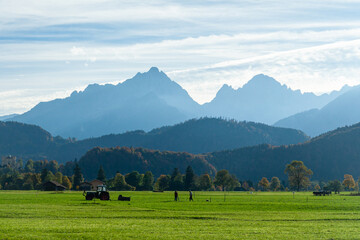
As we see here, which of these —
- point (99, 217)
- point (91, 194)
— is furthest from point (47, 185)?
point (99, 217)

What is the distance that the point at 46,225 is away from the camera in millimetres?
43219

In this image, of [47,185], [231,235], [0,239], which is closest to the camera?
[0,239]

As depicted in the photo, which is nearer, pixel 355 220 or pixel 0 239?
pixel 0 239

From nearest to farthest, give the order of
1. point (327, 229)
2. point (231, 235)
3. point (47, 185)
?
1. point (231, 235)
2. point (327, 229)
3. point (47, 185)

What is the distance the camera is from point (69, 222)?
4631 cm

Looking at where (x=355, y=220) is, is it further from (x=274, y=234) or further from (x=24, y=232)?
(x=24, y=232)

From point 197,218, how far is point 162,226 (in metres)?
9.99

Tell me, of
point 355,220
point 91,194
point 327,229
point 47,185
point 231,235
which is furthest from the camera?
point 47,185

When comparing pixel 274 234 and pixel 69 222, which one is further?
pixel 69 222

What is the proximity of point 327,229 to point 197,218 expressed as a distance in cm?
1522

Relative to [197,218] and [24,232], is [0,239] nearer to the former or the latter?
[24,232]

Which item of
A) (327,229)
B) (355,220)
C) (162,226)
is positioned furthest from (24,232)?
(355,220)

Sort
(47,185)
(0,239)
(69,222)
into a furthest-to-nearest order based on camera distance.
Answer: (47,185), (69,222), (0,239)

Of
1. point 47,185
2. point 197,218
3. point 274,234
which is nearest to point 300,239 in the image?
point 274,234
